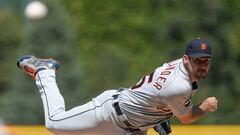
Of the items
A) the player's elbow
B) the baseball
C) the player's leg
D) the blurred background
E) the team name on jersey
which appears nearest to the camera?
the team name on jersey

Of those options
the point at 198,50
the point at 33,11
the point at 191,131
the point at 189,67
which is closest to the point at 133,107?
the point at 189,67

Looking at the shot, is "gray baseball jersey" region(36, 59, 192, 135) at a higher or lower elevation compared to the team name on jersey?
lower

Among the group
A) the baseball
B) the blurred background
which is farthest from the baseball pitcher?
the baseball

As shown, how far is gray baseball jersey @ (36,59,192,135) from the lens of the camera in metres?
5.12

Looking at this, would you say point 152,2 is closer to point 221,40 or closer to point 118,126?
point 221,40

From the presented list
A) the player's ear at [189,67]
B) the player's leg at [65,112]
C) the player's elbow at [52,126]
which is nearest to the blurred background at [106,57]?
the player's leg at [65,112]

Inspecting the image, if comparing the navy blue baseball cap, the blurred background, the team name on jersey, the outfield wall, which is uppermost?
the blurred background

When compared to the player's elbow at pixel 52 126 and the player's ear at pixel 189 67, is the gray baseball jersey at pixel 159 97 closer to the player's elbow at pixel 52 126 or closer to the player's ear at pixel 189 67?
the player's ear at pixel 189 67

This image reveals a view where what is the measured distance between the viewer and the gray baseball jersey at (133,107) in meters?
5.12

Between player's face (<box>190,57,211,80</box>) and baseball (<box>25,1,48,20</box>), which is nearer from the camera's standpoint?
player's face (<box>190,57,211,80</box>)

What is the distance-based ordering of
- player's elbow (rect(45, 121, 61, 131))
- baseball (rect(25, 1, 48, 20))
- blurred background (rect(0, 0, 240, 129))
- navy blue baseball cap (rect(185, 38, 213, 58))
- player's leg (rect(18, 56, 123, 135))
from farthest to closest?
blurred background (rect(0, 0, 240, 129)) → baseball (rect(25, 1, 48, 20)) → player's elbow (rect(45, 121, 61, 131)) → player's leg (rect(18, 56, 123, 135)) → navy blue baseball cap (rect(185, 38, 213, 58))

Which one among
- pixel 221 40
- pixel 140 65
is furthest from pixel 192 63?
pixel 140 65

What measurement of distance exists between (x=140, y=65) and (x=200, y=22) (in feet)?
19.2

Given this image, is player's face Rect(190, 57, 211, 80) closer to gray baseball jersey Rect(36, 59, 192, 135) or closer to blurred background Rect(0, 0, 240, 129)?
gray baseball jersey Rect(36, 59, 192, 135)
